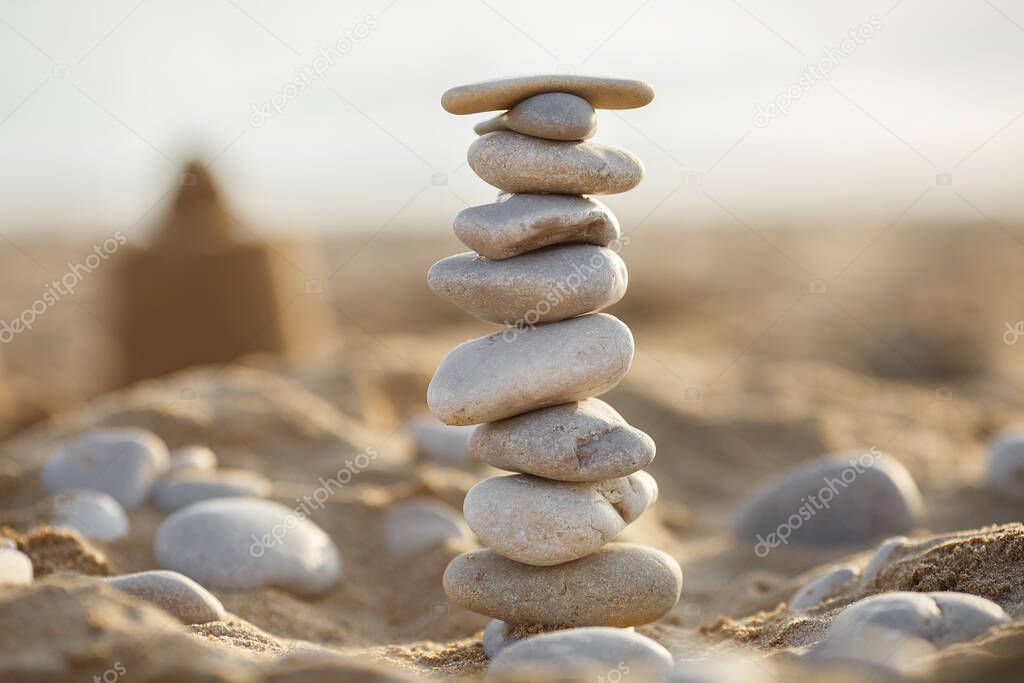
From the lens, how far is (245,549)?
4375 mm

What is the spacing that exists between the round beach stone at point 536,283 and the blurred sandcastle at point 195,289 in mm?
6819

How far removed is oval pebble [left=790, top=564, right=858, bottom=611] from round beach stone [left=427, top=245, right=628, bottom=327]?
5.19 feet

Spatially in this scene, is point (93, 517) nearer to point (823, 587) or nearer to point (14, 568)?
point (14, 568)

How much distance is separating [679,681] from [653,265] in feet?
74.9

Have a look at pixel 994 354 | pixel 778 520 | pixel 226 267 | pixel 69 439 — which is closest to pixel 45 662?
pixel 778 520

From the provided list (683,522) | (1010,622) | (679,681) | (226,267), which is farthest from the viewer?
(226,267)

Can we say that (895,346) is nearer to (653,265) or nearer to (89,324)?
(653,265)

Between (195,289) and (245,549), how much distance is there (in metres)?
6.02

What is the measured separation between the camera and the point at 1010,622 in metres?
2.57

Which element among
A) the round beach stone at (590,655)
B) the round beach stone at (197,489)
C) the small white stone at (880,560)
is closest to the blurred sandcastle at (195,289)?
the round beach stone at (197,489)

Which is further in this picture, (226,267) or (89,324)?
(89,324)

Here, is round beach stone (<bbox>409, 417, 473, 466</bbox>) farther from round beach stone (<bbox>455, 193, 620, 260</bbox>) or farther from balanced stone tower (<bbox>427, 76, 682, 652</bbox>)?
round beach stone (<bbox>455, 193, 620, 260</bbox>)

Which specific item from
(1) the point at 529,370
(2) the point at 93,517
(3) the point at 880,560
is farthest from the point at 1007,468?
(2) the point at 93,517

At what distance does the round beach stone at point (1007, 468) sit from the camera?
5977mm
